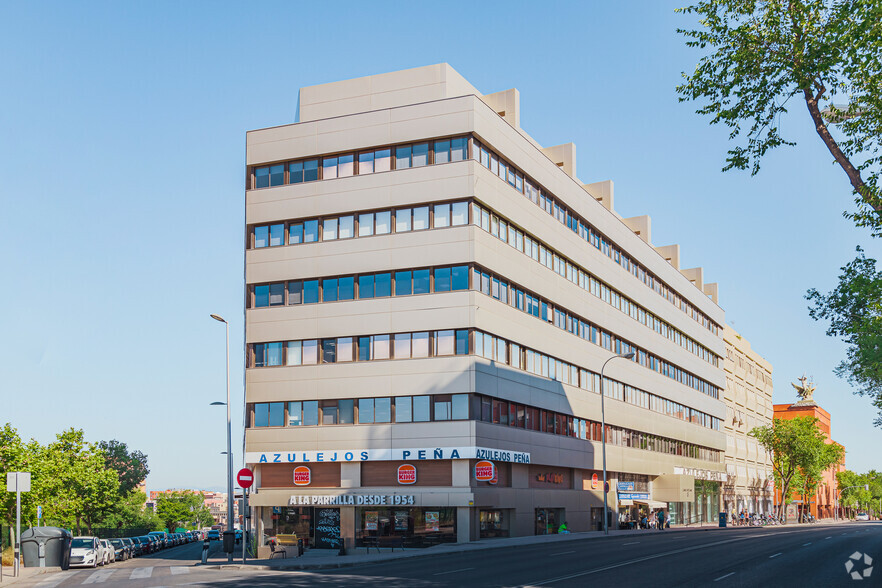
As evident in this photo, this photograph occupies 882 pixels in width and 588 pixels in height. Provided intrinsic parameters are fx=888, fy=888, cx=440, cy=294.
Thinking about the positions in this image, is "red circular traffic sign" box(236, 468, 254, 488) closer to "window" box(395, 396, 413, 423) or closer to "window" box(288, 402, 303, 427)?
"window" box(395, 396, 413, 423)

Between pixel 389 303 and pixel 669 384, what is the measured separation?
44.7 m

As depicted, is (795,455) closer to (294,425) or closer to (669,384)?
(669,384)

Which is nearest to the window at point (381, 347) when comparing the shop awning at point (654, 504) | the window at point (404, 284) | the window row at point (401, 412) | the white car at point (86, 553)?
the window row at point (401, 412)

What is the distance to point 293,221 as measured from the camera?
174 ft

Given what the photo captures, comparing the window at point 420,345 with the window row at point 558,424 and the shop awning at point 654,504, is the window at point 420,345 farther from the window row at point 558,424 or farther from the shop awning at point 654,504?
the shop awning at point 654,504

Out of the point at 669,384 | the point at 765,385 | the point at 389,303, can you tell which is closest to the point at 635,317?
the point at 669,384

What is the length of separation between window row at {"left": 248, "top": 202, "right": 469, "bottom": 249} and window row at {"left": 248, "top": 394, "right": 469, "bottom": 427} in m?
9.42

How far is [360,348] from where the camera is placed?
50.2 metres

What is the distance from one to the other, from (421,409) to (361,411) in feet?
12.0

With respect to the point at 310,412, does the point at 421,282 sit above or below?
above

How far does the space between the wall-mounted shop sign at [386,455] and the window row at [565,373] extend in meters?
5.30

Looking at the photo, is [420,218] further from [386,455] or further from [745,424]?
[745,424]

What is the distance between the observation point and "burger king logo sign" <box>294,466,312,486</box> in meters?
50.7

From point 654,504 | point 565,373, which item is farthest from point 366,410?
point 654,504
